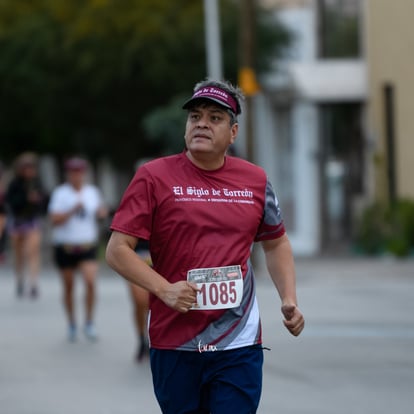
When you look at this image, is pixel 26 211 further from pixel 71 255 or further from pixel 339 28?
pixel 339 28

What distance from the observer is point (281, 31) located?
27.1 metres

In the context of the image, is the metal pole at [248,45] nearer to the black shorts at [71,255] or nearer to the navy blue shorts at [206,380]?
the black shorts at [71,255]

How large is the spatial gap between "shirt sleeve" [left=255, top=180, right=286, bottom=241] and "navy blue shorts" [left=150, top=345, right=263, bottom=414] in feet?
1.80

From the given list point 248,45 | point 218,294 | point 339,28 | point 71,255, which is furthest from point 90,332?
point 339,28

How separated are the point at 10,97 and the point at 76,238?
21075 millimetres

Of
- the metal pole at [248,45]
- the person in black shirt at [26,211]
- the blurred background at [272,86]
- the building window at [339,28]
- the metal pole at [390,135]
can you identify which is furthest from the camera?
the building window at [339,28]

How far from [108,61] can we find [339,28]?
17.9 ft

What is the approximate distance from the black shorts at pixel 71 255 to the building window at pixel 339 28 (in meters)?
13.4

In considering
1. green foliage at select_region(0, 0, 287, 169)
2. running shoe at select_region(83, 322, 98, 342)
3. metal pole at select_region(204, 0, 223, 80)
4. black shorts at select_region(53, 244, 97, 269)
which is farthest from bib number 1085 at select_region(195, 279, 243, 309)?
green foliage at select_region(0, 0, 287, 169)

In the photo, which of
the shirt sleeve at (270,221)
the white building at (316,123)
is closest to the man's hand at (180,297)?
the shirt sleeve at (270,221)

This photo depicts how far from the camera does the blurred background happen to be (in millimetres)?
24250

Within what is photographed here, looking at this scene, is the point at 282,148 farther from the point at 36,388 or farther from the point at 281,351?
the point at 36,388

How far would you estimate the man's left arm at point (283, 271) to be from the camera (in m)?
5.43

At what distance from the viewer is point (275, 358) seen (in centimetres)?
1084
